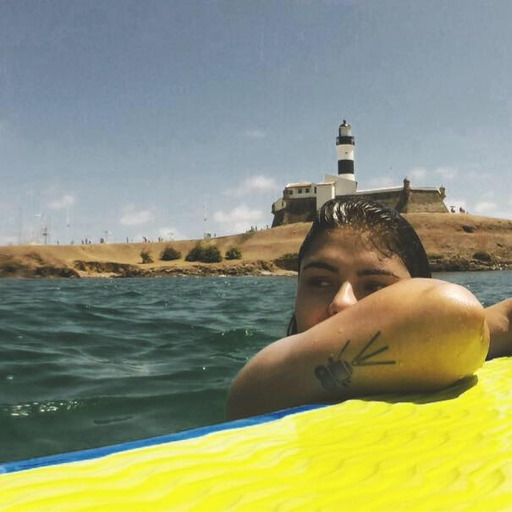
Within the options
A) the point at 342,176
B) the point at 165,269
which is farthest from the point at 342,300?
the point at 342,176

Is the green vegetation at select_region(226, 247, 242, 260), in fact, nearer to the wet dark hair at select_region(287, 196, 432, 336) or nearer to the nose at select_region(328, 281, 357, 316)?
the wet dark hair at select_region(287, 196, 432, 336)

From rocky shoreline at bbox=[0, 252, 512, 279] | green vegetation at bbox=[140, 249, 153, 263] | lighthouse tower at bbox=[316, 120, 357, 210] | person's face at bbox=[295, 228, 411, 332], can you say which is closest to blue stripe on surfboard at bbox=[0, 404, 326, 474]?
person's face at bbox=[295, 228, 411, 332]

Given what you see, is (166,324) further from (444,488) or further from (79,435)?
(444,488)

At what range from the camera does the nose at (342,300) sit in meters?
2.12

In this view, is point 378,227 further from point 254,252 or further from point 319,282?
point 254,252

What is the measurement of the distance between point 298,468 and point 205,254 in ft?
200

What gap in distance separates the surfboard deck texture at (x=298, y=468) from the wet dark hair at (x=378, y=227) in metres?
0.86

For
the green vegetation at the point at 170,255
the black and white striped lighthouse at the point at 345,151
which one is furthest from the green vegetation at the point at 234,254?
the black and white striped lighthouse at the point at 345,151

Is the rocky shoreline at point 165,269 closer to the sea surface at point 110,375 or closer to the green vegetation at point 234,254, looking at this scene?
the green vegetation at point 234,254

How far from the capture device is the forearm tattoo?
6.00 ft

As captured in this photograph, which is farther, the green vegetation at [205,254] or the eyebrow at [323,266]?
the green vegetation at [205,254]

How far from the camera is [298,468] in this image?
127 cm

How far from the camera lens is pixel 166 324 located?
8.89 metres

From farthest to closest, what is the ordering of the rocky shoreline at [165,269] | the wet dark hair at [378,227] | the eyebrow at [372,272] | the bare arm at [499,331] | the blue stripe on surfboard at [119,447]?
the rocky shoreline at [165,269] → the bare arm at [499,331] → the wet dark hair at [378,227] → the eyebrow at [372,272] → the blue stripe on surfboard at [119,447]
